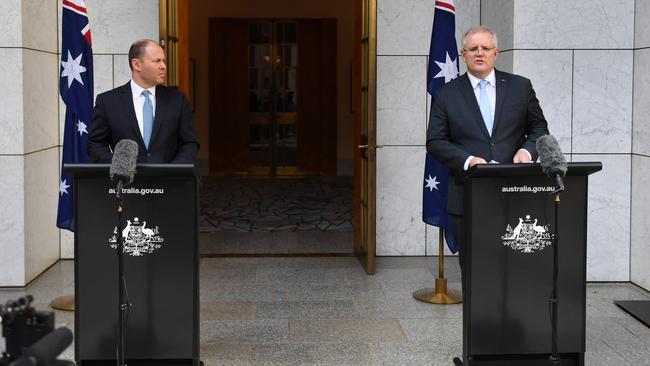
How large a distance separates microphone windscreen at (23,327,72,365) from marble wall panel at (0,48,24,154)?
505 centimetres

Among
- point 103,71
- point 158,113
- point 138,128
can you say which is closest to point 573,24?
point 158,113

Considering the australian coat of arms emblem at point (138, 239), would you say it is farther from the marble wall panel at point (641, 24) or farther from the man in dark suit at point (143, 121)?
the marble wall panel at point (641, 24)

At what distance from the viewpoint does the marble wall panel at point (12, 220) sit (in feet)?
23.4

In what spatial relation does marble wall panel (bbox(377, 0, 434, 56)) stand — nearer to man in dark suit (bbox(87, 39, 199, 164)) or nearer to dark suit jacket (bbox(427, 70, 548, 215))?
dark suit jacket (bbox(427, 70, 548, 215))

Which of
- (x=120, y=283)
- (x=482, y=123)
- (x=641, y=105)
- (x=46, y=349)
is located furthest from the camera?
(x=641, y=105)

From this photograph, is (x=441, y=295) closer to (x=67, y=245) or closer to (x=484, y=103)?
(x=484, y=103)

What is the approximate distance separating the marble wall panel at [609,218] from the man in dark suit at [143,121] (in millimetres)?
3458

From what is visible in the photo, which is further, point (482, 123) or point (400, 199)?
point (400, 199)

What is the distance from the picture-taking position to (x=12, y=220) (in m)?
7.16

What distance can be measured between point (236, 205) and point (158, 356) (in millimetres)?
7950

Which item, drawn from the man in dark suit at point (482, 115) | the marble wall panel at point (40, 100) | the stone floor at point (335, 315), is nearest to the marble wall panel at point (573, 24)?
the stone floor at point (335, 315)

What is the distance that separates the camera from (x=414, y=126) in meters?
8.50

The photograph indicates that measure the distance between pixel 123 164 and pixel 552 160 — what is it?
1.95 m

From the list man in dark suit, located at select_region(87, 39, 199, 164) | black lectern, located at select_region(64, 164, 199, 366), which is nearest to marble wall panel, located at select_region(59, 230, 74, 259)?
man in dark suit, located at select_region(87, 39, 199, 164)
